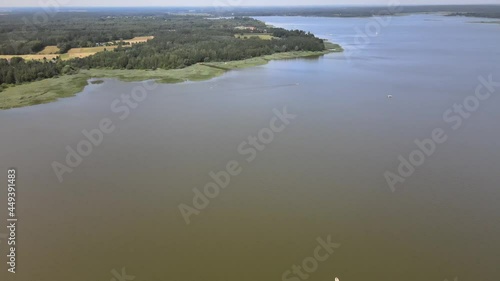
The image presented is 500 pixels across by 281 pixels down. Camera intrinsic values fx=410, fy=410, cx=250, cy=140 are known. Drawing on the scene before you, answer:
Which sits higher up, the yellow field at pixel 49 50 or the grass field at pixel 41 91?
the grass field at pixel 41 91

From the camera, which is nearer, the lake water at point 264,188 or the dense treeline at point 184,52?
the lake water at point 264,188

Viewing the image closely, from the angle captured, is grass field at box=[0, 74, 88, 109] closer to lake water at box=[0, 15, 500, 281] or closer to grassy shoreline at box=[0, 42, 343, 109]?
grassy shoreline at box=[0, 42, 343, 109]

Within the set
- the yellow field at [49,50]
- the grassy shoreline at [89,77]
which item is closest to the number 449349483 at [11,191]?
the grassy shoreline at [89,77]

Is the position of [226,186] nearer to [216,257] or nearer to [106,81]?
[216,257]

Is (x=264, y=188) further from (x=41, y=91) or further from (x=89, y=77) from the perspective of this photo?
(x=89, y=77)

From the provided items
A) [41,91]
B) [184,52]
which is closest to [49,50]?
[184,52]

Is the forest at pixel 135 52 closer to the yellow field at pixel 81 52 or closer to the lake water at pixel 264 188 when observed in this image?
the yellow field at pixel 81 52

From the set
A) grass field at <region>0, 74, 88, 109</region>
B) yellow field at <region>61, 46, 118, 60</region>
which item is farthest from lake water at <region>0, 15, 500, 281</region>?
yellow field at <region>61, 46, 118, 60</region>
